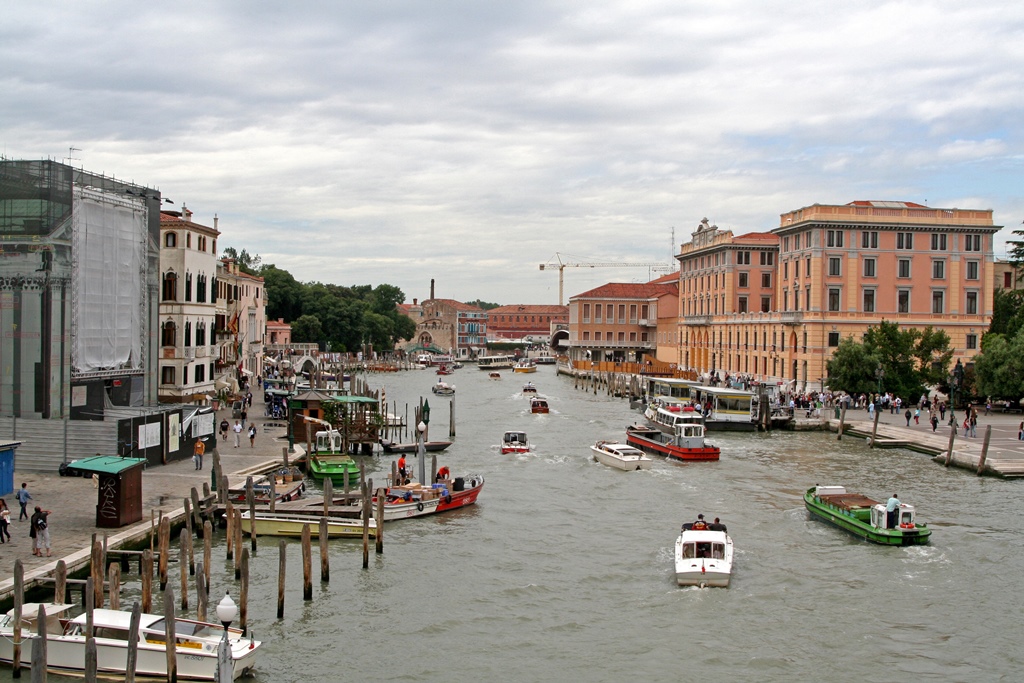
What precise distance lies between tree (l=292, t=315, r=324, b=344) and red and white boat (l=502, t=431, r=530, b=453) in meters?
77.5

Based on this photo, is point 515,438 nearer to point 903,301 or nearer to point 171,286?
point 171,286

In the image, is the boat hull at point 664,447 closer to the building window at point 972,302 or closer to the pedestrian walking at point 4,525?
the pedestrian walking at point 4,525

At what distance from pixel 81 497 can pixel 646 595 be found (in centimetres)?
1425

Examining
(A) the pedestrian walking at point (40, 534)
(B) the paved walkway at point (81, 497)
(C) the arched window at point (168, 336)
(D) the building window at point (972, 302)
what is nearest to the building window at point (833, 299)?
(D) the building window at point (972, 302)

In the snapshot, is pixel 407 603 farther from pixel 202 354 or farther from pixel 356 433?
pixel 202 354

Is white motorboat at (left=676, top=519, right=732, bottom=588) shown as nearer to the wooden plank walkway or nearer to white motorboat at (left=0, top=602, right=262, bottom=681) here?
white motorboat at (left=0, top=602, right=262, bottom=681)

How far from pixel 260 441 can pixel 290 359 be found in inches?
2237

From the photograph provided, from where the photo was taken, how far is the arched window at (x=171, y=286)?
4466 centimetres

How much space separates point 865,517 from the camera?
26.0 metres

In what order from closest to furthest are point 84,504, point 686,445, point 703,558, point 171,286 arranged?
point 703,558
point 84,504
point 686,445
point 171,286

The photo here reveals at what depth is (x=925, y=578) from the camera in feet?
72.4

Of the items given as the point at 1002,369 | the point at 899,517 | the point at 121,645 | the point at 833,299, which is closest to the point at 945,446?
the point at 1002,369

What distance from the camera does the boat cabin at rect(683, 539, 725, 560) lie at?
21672mm

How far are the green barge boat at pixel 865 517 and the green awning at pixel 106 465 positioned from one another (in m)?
17.7
